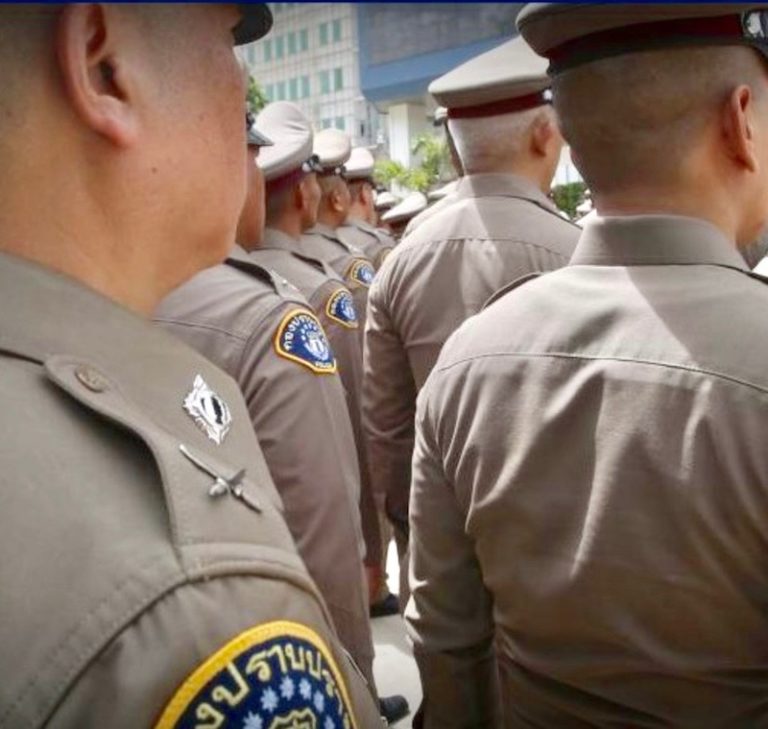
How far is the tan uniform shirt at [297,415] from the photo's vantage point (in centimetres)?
195

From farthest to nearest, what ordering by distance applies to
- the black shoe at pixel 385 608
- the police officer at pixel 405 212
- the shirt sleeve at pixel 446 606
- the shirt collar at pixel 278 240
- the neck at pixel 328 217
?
1. the police officer at pixel 405 212
2. the neck at pixel 328 217
3. the black shoe at pixel 385 608
4. the shirt collar at pixel 278 240
5. the shirt sleeve at pixel 446 606

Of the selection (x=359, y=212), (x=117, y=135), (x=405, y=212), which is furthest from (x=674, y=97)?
(x=359, y=212)

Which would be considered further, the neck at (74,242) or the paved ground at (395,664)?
the paved ground at (395,664)

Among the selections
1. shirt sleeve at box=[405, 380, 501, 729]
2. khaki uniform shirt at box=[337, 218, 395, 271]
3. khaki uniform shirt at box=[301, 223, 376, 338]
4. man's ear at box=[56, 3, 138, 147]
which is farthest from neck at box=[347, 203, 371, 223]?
man's ear at box=[56, 3, 138, 147]

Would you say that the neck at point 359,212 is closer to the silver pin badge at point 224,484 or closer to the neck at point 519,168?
the neck at point 519,168

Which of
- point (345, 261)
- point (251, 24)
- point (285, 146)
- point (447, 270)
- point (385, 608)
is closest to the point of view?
point (251, 24)

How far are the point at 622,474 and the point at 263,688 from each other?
0.71m

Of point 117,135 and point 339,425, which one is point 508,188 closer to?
point 339,425

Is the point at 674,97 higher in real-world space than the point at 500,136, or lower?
higher

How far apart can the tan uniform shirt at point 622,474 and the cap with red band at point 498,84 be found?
51.2 inches

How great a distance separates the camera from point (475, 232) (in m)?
2.57

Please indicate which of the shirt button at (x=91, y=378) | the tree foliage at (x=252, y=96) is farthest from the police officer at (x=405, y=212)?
the shirt button at (x=91, y=378)

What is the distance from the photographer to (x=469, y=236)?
257cm

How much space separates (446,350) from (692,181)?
47 cm
